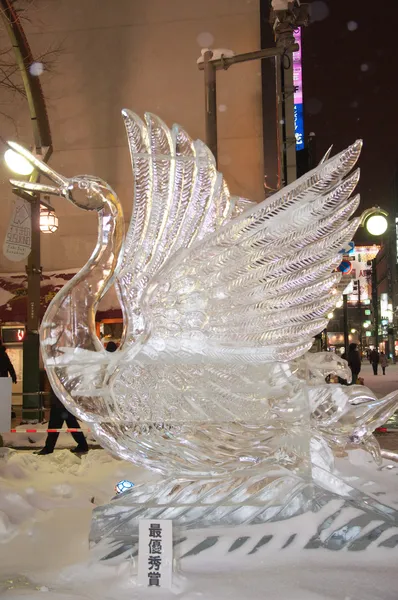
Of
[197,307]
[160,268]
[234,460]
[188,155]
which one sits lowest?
[234,460]

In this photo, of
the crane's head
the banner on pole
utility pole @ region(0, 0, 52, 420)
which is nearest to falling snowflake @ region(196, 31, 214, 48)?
utility pole @ region(0, 0, 52, 420)

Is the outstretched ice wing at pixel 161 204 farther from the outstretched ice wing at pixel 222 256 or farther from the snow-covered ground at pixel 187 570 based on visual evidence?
the snow-covered ground at pixel 187 570

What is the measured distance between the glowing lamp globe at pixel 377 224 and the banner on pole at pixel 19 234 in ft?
17.1

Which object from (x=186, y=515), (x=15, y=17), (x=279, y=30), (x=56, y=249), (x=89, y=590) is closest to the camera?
(x=89, y=590)

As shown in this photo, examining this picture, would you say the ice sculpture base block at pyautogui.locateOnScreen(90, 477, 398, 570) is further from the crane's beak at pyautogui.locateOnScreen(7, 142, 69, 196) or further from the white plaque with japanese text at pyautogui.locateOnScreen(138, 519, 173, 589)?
the crane's beak at pyautogui.locateOnScreen(7, 142, 69, 196)

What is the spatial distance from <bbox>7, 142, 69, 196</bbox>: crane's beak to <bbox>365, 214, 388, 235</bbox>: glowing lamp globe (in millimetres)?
6698

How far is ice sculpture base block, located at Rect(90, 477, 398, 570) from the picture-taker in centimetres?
325

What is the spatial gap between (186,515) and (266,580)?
0.64 m

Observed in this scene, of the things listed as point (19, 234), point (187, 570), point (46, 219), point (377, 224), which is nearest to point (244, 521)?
point (187, 570)

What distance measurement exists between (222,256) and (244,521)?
1562mm

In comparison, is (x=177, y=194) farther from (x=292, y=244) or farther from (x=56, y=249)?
(x=56, y=249)

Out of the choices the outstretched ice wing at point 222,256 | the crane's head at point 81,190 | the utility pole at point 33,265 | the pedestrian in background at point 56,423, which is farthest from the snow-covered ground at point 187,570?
the utility pole at point 33,265

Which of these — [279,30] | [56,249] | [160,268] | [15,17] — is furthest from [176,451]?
[56,249]

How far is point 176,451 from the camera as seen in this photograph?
11.3 feet
